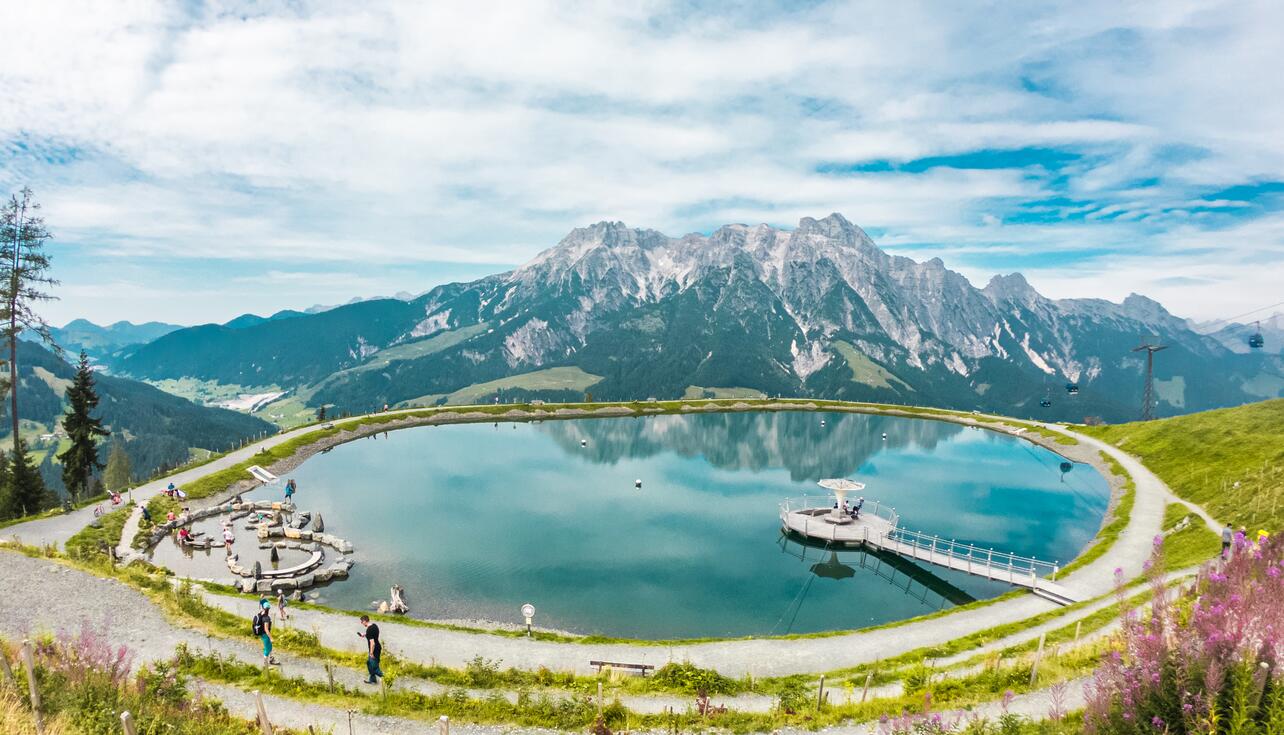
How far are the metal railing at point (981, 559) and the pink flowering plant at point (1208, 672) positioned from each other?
37406 mm

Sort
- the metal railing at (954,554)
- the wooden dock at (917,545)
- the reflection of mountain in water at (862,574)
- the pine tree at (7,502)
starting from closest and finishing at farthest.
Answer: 1. the reflection of mountain in water at (862,574)
2. the wooden dock at (917,545)
3. the metal railing at (954,554)
4. the pine tree at (7,502)

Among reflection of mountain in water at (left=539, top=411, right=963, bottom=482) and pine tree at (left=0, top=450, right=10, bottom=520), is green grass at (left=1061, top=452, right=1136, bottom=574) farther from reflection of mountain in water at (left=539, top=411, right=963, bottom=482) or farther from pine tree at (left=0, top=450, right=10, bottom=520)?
pine tree at (left=0, top=450, right=10, bottom=520)

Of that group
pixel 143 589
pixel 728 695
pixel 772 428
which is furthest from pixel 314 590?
pixel 772 428

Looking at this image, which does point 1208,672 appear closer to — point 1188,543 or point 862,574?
point 862,574

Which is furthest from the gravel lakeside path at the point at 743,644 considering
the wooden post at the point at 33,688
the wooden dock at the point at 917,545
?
the wooden post at the point at 33,688

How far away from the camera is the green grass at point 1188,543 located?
39.8 metres

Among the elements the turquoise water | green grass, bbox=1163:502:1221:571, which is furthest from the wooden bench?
green grass, bbox=1163:502:1221:571

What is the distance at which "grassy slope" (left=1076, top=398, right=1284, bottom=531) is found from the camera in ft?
150

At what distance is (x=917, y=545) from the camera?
53.7m

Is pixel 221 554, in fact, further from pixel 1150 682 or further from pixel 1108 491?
pixel 1108 491

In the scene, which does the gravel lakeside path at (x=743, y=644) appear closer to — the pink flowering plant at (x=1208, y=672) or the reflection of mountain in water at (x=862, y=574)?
the reflection of mountain in water at (x=862, y=574)

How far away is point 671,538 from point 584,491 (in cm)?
2118

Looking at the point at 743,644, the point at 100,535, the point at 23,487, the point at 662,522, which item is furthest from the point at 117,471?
the point at 743,644

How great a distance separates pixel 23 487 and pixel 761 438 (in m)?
110
